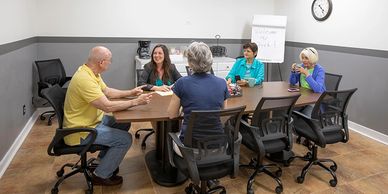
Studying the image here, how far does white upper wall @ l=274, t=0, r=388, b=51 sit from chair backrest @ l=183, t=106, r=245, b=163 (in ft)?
9.48

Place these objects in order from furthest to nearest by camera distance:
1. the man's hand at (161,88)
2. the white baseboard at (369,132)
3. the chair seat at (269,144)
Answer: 1. the white baseboard at (369,132)
2. the man's hand at (161,88)
3. the chair seat at (269,144)

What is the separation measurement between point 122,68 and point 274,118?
133 inches

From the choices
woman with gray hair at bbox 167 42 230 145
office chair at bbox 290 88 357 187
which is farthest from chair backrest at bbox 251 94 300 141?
woman with gray hair at bbox 167 42 230 145

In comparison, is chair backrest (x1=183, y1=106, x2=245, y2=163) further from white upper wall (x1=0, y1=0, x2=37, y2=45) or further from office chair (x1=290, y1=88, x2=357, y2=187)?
white upper wall (x1=0, y1=0, x2=37, y2=45)

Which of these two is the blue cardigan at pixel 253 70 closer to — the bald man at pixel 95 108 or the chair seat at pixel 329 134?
→ the chair seat at pixel 329 134

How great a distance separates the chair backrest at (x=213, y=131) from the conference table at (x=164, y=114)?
1.04 ft

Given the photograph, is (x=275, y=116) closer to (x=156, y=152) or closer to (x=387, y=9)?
(x=156, y=152)

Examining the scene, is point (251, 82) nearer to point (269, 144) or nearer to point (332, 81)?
point (332, 81)

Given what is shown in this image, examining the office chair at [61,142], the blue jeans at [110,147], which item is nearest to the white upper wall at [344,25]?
the blue jeans at [110,147]

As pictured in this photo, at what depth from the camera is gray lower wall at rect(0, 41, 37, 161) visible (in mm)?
2773

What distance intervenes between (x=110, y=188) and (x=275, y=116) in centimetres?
151

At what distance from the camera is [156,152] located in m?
3.02

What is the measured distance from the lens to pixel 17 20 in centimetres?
334

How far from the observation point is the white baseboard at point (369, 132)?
12.3 ft
